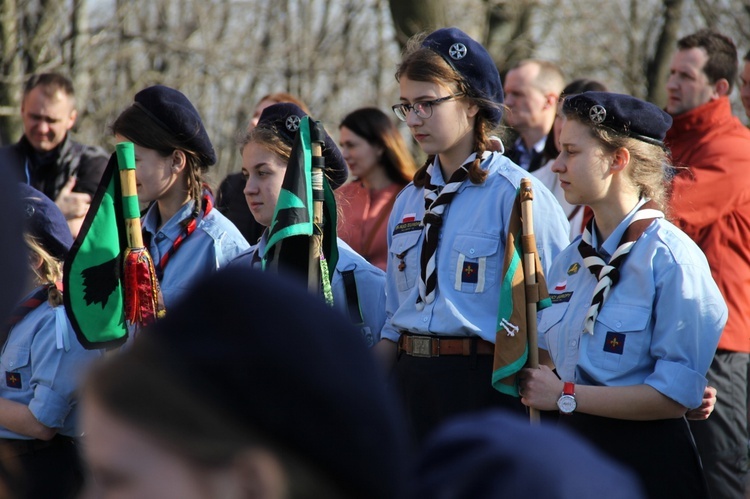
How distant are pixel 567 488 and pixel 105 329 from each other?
302 centimetres

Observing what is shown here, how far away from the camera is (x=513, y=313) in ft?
12.7

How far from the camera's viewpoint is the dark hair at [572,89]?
18.7ft

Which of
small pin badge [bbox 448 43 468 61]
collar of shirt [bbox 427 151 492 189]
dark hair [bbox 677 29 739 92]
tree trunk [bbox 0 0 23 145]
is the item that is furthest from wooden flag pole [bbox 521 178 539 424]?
tree trunk [bbox 0 0 23 145]

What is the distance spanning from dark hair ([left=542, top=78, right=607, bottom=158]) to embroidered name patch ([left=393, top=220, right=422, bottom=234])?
1535 mm

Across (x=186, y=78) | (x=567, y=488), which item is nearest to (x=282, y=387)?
(x=567, y=488)

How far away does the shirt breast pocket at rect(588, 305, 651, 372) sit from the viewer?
11.9 feet

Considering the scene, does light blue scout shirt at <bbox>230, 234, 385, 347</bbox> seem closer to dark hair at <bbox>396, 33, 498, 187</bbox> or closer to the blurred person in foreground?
dark hair at <bbox>396, 33, 498, 187</bbox>

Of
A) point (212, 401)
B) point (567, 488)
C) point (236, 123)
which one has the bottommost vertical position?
point (236, 123)

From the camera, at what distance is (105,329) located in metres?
4.16

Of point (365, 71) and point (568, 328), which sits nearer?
point (568, 328)

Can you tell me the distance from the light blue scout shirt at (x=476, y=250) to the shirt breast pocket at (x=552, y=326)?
18 centimetres

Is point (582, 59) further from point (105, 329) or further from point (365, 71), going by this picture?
point (105, 329)

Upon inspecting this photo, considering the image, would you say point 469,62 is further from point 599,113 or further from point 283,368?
point 283,368

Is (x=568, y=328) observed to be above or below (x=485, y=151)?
below
